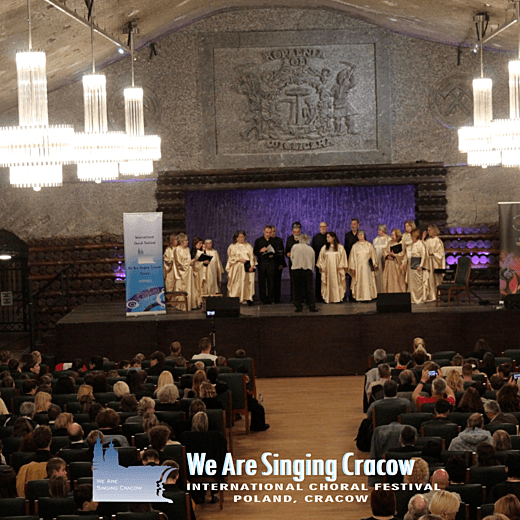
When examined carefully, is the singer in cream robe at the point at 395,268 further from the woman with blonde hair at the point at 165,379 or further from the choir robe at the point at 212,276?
the woman with blonde hair at the point at 165,379

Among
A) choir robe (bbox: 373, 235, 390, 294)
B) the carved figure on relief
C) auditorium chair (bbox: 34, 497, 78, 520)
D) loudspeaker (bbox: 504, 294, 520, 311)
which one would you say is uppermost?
the carved figure on relief

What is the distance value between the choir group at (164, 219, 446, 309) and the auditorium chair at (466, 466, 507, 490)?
1055 cm

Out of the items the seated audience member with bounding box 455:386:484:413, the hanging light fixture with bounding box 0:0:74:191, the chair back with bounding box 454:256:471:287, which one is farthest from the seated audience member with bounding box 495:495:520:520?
the chair back with bounding box 454:256:471:287

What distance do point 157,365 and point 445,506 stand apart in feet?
21.2

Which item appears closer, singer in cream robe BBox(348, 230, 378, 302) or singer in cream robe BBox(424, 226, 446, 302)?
singer in cream robe BBox(424, 226, 446, 302)

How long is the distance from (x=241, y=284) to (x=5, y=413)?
861cm

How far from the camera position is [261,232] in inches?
795

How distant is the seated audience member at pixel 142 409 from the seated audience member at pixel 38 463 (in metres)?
1.28

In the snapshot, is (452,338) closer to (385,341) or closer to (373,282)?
(385,341)

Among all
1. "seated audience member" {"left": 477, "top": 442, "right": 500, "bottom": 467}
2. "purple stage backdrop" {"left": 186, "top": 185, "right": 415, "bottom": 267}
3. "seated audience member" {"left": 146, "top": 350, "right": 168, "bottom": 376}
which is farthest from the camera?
"purple stage backdrop" {"left": 186, "top": 185, "right": 415, "bottom": 267}

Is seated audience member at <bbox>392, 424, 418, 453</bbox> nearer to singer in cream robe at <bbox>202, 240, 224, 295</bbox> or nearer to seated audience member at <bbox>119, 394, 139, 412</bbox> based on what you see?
seated audience member at <bbox>119, 394, 139, 412</bbox>

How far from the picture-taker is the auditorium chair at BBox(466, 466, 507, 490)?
21.7 feet

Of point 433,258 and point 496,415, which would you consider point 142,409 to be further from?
point 433,258

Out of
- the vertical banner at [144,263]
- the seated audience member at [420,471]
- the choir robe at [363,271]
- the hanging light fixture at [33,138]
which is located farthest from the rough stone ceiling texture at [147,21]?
the seated audience member at [420,471]
